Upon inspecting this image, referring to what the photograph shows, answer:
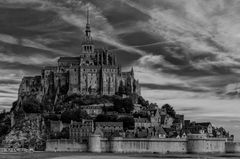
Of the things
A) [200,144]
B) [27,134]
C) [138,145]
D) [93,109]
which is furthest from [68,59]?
[200,144]

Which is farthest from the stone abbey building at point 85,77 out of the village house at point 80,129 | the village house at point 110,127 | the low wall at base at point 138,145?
the low wall at base at point 138,145

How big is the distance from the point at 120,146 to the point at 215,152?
17.3m

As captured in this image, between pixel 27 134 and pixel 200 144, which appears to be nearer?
pixel 200 144

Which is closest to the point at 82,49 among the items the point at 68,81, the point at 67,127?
the point at 68,81

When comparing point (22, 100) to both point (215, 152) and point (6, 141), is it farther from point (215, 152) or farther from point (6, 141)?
point (215, 152)

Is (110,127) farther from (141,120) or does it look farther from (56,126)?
(56,126)

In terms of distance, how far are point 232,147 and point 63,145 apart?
32032 millimetres

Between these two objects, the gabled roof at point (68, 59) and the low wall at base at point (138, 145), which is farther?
the gabled roof at point (68, 59)

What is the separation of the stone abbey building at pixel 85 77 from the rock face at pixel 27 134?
18617 millimetres

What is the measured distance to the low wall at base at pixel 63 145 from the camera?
82.1 meters

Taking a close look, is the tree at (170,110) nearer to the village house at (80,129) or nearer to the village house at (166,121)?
the village house at (166,121)

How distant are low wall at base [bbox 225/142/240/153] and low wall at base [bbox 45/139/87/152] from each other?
1089 inches

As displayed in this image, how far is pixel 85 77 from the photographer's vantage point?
363 feet

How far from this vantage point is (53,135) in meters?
88.7
